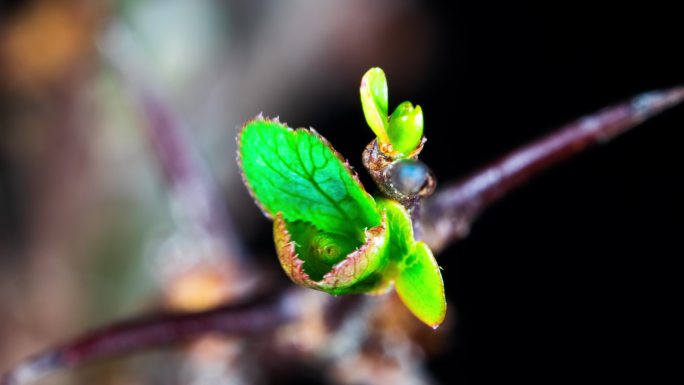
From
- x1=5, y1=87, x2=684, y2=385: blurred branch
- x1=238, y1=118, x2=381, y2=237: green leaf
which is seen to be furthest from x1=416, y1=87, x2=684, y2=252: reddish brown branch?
x1=238, y1=118, x2=381, y2=237: green leaf

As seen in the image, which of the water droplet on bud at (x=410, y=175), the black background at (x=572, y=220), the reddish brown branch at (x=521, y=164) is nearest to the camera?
the water droplet on bud at (x=410, y=175)

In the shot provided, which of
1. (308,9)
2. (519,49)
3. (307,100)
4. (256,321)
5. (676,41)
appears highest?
(308,9)

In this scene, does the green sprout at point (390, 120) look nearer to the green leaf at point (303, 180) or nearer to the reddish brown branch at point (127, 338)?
the green leaf at point (303, 180)

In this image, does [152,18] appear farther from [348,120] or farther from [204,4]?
[348,120]

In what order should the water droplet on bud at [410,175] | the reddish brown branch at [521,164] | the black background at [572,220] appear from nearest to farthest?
the water droplet on bud at [410,175] < the reddish brown branch at [521,164] < the black background at [572,220]

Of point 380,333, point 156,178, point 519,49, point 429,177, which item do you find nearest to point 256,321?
point 380,333

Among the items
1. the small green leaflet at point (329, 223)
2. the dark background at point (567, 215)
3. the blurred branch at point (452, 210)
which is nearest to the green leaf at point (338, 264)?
the small green leaflet at point (329, 223)

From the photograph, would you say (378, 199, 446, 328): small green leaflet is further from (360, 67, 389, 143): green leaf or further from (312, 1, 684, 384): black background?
(312, 1, 684, 384): black background
